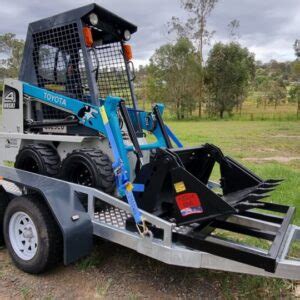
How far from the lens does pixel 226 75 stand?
33.2 m

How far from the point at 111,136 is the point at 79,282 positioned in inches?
55.6

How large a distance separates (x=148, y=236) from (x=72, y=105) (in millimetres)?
1781

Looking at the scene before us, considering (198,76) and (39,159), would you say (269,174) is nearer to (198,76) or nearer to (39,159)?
(39,159)

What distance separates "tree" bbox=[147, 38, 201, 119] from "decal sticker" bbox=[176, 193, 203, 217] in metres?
30.2

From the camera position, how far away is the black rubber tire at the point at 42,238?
3.47 meters

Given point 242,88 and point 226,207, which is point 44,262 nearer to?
point 226,207

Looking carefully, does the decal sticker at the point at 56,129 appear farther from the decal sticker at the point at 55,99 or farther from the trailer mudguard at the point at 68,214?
the trailer mudguard at the point at 68,214

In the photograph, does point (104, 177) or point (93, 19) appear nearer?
point (104, 177)

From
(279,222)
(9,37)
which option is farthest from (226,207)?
(9,37)

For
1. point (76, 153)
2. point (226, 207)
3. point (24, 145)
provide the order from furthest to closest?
1. point (24, 145)
2. point (76, 153)
3. point (226, 207)

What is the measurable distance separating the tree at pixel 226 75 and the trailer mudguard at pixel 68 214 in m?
30.9

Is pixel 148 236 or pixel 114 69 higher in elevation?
pixel 114 69

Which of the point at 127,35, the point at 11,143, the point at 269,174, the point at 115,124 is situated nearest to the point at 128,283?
the point at 115,124

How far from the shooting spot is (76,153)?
156 inches
